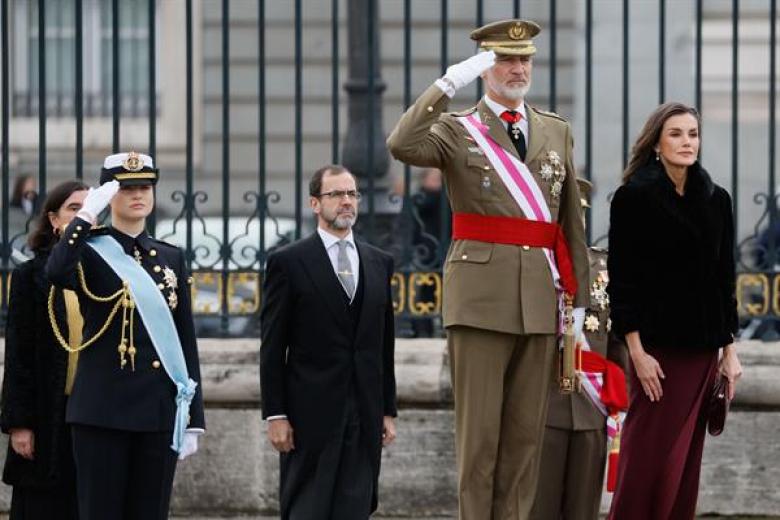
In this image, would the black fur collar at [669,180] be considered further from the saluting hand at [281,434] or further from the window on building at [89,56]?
the window on building at [89,56]

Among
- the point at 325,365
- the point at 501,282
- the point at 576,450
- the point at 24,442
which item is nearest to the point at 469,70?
the point at 501,282

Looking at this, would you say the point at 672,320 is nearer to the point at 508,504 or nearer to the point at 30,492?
the point at 508,504

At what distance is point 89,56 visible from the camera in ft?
71.1

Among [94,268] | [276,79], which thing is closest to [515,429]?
[94,268]

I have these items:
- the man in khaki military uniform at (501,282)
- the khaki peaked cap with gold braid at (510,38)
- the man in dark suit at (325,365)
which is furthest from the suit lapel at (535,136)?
the man in dark suit at (325,365)

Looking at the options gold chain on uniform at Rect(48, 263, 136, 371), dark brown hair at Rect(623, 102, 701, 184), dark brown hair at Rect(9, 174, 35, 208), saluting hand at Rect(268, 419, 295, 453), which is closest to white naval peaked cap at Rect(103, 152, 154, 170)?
gold chain on uniform at Rect(48, 263, 136, 371)

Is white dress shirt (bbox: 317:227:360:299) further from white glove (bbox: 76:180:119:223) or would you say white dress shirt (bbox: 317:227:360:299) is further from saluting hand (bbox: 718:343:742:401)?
saluting hand (bbox: 718:343:742:401)

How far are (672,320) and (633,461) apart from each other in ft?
1.74

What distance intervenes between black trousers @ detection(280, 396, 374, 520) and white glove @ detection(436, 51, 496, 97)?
125cm

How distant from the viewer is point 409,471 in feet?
33.9

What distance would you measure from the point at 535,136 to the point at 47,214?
188 centimetres

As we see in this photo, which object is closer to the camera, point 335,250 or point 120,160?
point 120,160

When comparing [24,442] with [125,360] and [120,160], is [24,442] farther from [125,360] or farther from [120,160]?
[120,160]

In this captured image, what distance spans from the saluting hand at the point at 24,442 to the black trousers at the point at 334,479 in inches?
38.9
